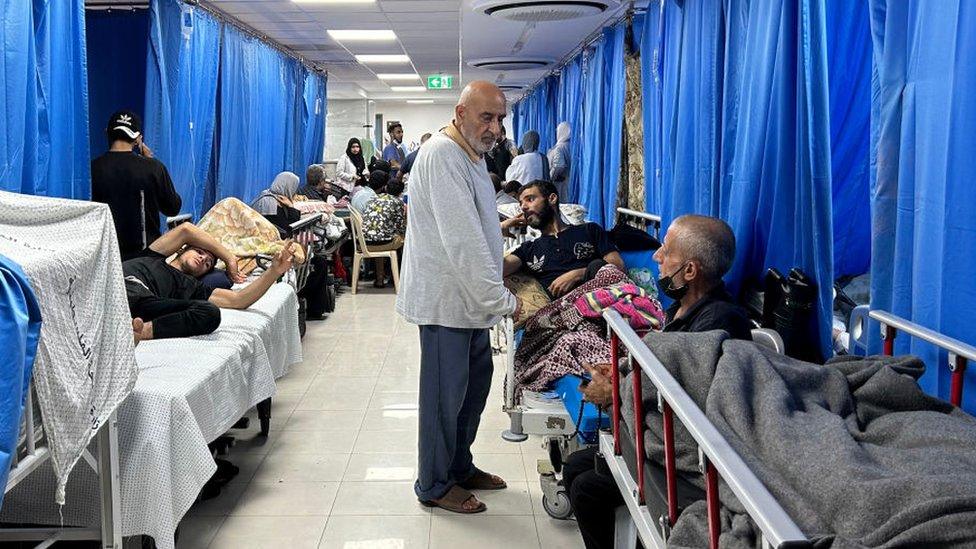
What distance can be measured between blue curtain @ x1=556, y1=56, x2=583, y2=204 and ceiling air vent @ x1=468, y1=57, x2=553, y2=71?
0.35 m

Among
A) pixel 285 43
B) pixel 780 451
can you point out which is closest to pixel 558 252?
pixel 780 451

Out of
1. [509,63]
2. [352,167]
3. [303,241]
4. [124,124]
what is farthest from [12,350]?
[509,63]

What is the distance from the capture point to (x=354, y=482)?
332cm

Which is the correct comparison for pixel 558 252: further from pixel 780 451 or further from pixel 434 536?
pixel 780 451

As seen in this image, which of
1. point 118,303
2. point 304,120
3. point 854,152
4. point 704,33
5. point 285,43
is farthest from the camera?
point 304,120

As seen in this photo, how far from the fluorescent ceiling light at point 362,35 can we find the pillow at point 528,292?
497cm

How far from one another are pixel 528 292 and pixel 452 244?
1293 mm

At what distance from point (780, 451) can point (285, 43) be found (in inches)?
340

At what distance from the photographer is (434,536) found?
287cm

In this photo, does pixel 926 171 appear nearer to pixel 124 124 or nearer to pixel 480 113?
pixel 480 113

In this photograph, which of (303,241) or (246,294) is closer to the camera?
(246,294)

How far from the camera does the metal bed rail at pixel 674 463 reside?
1008 millimetres

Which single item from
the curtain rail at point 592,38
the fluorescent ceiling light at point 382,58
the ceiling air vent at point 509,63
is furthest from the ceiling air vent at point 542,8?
the fluorescent ceiling light at point 382,58

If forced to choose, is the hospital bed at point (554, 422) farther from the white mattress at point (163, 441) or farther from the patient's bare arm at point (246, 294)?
the patient's bare arm at point (246, 294)
